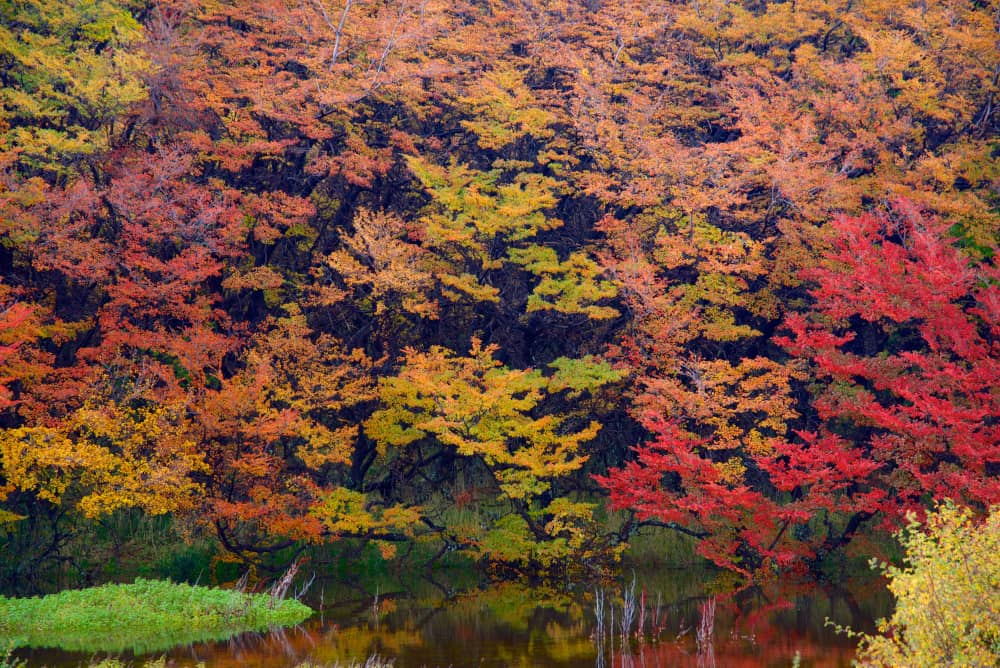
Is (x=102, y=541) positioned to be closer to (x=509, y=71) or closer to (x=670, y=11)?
(x=509, y=71)

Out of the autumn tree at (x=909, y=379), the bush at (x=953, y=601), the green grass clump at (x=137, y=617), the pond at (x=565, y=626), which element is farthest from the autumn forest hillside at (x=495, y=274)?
the bush at (x=953, y=601)

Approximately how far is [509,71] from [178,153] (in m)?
9.25

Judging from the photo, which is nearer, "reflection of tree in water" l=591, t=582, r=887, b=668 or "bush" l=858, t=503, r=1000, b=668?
"bush" l=858, t=503, r=1000, b=668

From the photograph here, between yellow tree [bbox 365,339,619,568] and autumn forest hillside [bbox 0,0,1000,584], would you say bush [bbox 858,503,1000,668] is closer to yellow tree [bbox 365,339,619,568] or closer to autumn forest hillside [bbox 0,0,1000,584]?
autumn forest hillside [bbox 0,0,1000,584]

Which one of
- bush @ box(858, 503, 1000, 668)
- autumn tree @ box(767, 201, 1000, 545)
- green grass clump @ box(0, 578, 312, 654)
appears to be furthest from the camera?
autumn tree @ box(767, 201, 1000, 545)

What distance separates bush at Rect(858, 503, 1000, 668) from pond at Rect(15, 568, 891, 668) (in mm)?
4525

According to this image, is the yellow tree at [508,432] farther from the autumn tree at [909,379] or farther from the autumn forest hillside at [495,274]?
the autumn tree at [909,379]

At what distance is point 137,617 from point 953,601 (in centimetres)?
1492

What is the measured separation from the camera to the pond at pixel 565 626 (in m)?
16.7

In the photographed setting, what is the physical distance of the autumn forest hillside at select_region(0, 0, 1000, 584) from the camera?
867 inches

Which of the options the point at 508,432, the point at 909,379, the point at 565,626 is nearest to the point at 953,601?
the point at 565,626

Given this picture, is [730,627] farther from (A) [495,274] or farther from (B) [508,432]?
(A) [495,274]

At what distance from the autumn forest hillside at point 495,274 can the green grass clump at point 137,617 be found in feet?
7.12

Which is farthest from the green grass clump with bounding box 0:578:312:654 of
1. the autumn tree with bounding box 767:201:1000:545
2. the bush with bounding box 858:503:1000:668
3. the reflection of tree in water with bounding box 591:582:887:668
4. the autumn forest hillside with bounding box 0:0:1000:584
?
the bush with bounding box 858:503:1000:668
